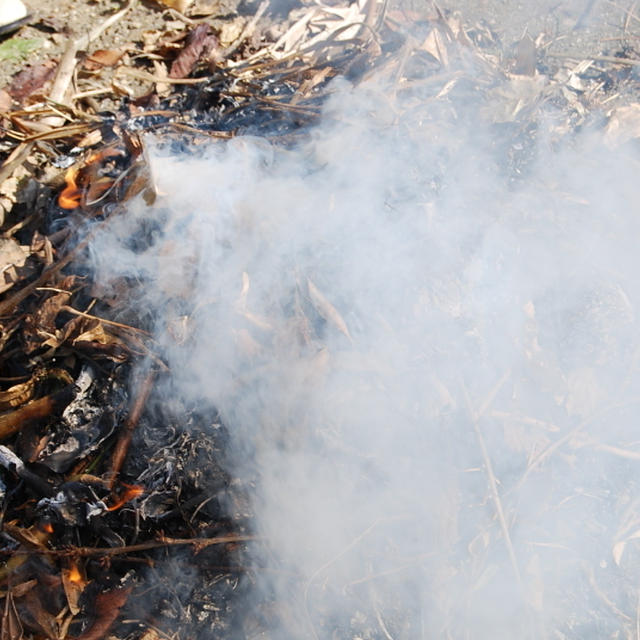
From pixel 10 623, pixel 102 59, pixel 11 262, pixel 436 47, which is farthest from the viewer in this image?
pixel 102 59

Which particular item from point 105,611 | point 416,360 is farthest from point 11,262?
point 416,360

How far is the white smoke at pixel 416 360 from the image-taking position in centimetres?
208

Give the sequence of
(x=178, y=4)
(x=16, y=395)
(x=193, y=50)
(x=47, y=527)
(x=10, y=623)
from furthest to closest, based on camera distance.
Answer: (x=178, y=4) → (x=193, y=50) → (x=16, y=395) → (x=47, y=527) → (x=10, y=623)

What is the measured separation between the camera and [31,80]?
4.05m

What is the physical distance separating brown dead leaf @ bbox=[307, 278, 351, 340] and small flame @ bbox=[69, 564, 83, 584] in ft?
4.63

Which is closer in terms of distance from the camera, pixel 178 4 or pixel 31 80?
pixel 31 80

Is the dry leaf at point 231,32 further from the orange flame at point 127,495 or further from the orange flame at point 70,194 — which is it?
the orange flame at point 127,495

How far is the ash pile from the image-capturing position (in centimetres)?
209

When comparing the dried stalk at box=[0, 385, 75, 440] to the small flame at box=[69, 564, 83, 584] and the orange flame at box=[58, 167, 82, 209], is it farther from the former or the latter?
the orange flame at box=[58, 167, 82, 209]

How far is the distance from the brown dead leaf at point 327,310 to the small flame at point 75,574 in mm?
1413

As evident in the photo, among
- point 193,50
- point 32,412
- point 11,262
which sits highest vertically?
point 193,50

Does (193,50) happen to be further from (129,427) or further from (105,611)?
(105,611)

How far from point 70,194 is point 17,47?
207 centimetres

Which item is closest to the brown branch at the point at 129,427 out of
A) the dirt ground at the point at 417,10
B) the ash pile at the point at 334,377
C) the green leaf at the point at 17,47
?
the ash pile at the point at 334,377
